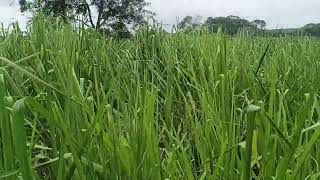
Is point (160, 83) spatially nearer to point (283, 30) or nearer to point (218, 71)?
point (218, 71)

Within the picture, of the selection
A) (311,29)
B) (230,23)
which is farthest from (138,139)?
(311,29)

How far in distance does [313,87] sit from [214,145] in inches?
25.5

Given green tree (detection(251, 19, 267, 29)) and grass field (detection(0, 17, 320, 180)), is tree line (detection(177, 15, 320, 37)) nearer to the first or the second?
green tree (detection(251, 19, 267, 29))

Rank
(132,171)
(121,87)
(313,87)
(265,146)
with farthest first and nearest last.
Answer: (313,87) < (121,87) < (265,146) < (132,171)

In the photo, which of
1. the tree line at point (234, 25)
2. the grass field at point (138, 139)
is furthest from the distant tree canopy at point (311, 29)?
the grass field at point (138, 139)

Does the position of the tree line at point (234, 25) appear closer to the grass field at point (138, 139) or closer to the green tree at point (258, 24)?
the green tree at point (258, 24)

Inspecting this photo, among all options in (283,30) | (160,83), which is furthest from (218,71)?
(283,30)

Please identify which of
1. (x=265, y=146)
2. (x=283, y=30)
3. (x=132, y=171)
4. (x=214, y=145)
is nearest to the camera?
(x=132, y=171)

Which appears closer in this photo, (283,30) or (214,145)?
(214,145)

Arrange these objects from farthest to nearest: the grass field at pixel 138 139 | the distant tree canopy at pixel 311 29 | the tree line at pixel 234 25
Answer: the distant tree canopy at pixel 311 29, the tree line at pixel 234 25, the grass field at pixel 138 139

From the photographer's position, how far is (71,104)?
96 centimetres

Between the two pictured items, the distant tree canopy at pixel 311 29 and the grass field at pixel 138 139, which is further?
the distant tree canopy at pixel 311 29

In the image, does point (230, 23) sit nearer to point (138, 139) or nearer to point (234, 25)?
point (234, 25)

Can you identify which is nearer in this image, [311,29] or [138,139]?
[138,139]
